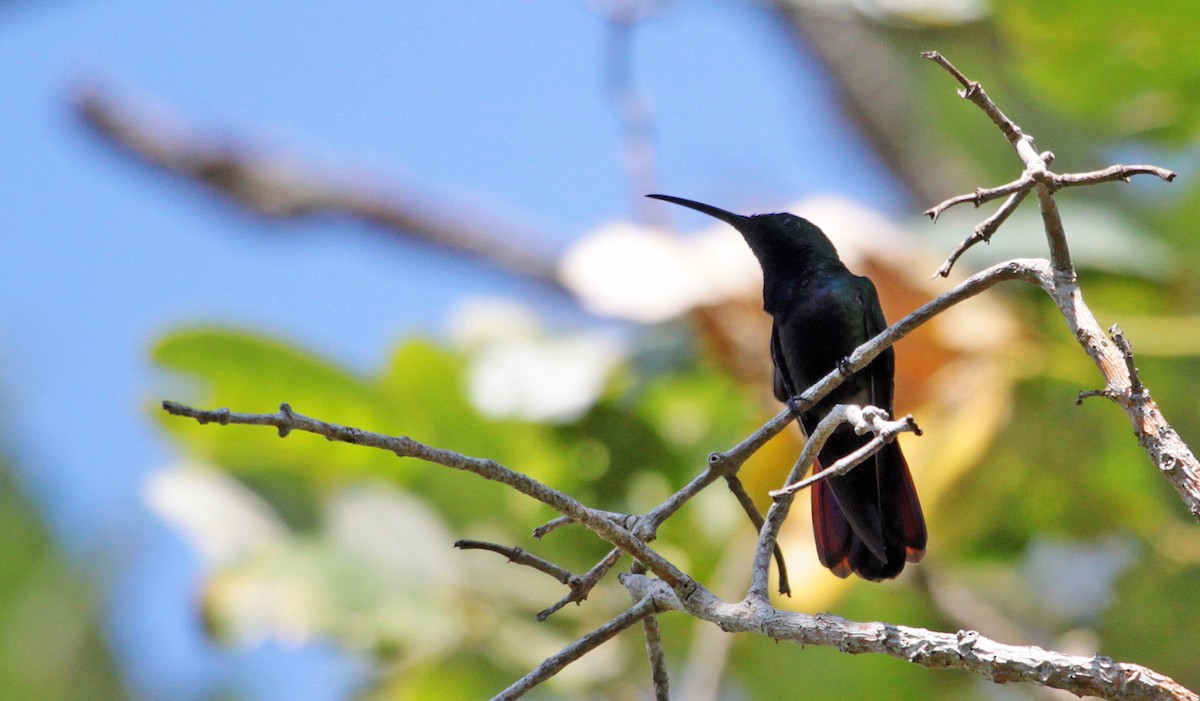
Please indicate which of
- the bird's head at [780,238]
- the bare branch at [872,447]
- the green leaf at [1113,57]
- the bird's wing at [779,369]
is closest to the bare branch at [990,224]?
the bare branch at [872,447]

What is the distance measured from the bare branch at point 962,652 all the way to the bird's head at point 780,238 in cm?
183

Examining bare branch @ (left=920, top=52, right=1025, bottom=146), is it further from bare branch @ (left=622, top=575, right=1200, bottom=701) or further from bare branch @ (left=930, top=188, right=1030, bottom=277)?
bare branch @ (left=622, top=575, right=1200, bottom=701)

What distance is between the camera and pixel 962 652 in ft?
5.00

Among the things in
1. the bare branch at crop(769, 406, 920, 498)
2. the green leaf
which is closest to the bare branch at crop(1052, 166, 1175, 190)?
the bare branch at crop(769, 406, 920, 498)

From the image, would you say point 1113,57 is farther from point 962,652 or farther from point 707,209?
point 962,652

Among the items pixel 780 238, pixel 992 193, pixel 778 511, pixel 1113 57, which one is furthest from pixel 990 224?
pixel 1113 57

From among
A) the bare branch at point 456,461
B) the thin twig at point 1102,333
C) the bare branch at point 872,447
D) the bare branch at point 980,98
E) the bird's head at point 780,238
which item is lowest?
the bare branch at point 456,461

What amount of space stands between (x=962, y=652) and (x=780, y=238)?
2.19 m

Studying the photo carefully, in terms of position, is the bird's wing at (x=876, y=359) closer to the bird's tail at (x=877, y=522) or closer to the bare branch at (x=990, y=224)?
the bird's tail at (x=877, y=522)

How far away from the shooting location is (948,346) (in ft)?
14.2

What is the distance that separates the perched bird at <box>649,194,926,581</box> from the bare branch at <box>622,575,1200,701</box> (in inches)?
Result: 28.8

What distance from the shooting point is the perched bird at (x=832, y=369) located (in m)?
2.54

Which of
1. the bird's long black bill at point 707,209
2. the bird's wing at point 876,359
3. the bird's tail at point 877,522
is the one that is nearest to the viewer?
the bird's tail at point 877,522

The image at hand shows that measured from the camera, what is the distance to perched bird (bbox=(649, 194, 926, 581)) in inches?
100.0
